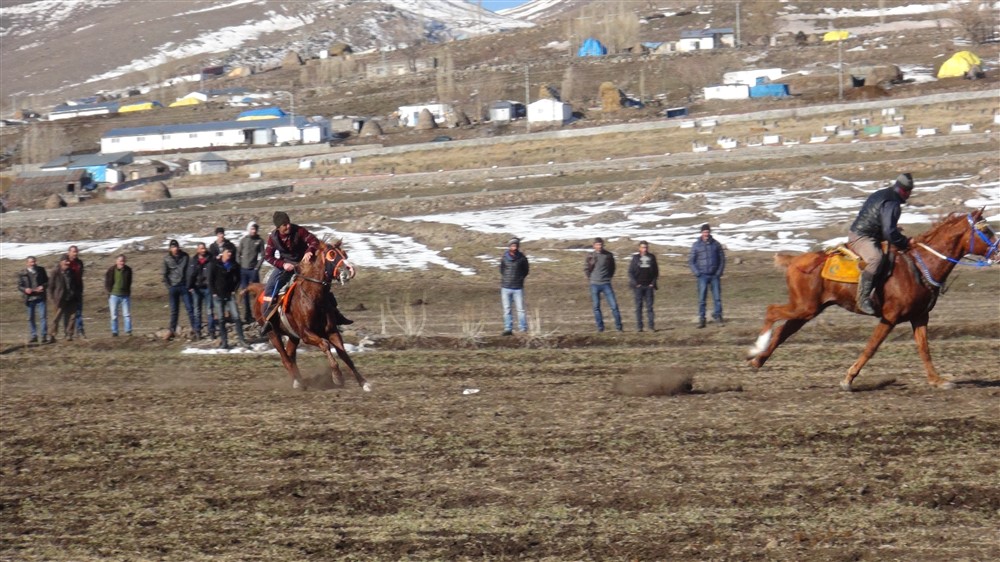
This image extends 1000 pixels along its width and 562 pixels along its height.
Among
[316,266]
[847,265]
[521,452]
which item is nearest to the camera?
[521,452]

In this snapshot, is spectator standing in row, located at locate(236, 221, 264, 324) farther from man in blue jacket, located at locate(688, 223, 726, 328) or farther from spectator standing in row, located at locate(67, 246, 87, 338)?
man in blue jacket, located at locate(688, 223, 726, 328)

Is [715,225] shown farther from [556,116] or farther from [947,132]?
[556,116]

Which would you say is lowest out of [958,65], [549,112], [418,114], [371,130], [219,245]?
[219,245]

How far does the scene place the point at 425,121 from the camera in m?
107

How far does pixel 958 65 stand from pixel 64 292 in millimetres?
84494

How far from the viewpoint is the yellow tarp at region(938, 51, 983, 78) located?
303 feet

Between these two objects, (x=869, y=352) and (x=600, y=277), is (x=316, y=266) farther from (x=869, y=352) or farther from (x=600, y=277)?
(x=600, y=277)

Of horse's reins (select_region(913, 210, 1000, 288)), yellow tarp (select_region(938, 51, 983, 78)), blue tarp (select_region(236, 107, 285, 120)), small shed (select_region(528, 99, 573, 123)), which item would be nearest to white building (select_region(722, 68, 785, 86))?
yellow tarp (select_region(938, 51, 983, 78))

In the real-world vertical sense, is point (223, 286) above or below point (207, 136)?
below

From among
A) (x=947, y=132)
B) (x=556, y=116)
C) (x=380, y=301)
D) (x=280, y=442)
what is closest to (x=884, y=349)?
(x=280, y=442)

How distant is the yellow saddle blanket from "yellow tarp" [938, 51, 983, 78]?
280 ft

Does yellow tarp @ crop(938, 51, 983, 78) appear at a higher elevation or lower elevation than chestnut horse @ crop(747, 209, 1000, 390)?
higher

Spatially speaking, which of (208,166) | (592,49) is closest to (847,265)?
(208,166)

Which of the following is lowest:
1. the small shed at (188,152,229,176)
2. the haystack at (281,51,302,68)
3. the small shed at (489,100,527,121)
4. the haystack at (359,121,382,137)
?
the small shed at (188,152,229,176)
